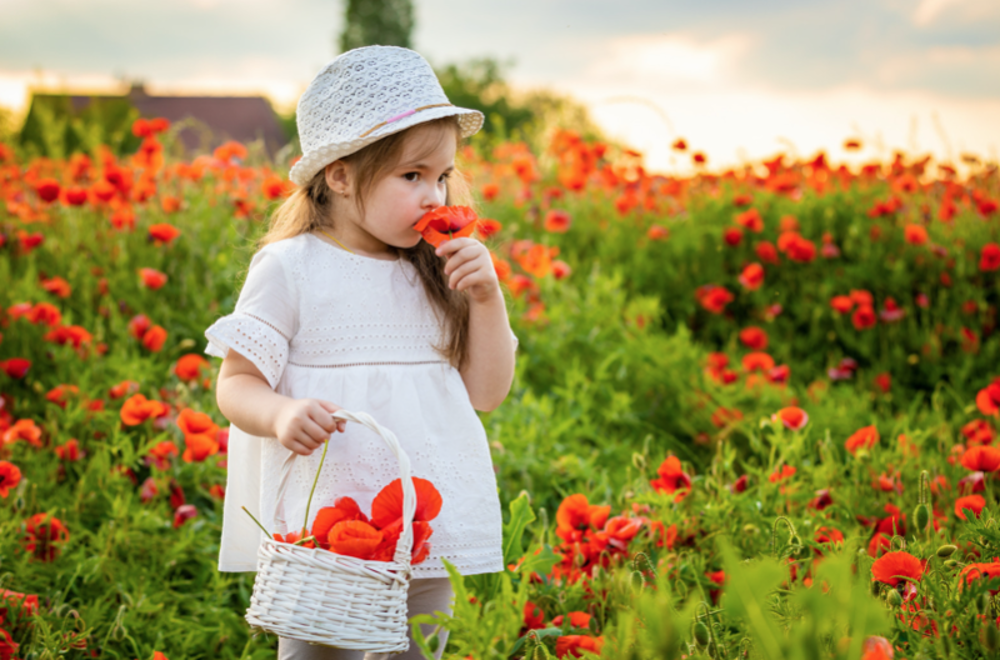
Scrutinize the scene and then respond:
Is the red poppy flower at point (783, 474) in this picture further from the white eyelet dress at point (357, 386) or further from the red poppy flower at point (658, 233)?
the red poppy flower at point (658, 233)

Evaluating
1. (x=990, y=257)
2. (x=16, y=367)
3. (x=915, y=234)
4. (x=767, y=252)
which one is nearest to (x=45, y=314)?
(x=16, y=367)

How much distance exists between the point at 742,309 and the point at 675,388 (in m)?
1.41

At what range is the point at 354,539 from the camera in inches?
48.4

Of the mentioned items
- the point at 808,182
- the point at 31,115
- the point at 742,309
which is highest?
the point at 31,115

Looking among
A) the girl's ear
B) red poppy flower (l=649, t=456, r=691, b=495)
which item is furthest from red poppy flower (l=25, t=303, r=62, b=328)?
red poppy flower (l=649, t=456, r=691, b=495)

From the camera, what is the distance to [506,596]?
3.33 ft

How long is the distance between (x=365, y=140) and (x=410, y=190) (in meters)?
0.13

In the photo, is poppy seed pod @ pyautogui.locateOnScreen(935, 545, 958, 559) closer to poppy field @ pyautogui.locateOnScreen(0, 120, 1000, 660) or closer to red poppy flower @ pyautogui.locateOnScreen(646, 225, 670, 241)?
poppy field @ pyautogui.locateOnScreen(0, 120, 1000, 660)

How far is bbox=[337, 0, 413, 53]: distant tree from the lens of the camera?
26891 mm

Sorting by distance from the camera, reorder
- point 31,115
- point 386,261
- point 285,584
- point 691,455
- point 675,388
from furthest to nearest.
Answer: point 31,115 → point 675,388 → point 691,455 → point 386,261 → point 285,584

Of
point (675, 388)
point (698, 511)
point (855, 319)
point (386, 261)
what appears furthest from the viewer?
point (855, 319)

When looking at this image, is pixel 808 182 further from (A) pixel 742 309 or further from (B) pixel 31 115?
(B) pixel 31 115

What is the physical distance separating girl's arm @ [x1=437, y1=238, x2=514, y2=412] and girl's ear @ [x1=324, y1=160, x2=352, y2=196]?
0.28 meters

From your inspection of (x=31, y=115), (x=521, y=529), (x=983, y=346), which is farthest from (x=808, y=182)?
(x=31, y=115)
